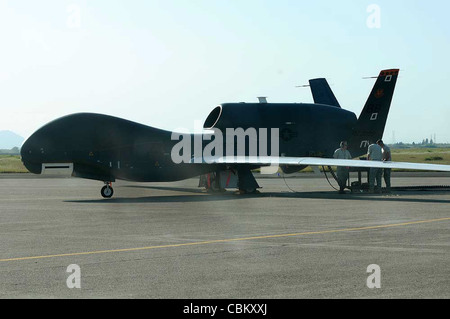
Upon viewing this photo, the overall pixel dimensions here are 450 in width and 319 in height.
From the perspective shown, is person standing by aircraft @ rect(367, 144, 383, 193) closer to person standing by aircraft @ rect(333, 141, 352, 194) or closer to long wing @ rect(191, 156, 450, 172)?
person standing by aircraft @ rect(333, 141, 352, 194)

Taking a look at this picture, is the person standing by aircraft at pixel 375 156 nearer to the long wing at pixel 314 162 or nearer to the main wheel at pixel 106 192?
the long wing at pixel 314 162

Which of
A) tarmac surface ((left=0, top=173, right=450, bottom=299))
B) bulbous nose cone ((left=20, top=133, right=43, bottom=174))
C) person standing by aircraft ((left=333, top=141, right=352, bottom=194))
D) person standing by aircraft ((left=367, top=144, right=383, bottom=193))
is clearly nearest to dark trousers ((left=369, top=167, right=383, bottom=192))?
person standing by aircraft ((left=367, top=144, right=383, bottom=193))

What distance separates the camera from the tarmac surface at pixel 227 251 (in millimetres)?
8250

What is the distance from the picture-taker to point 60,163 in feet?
84.2

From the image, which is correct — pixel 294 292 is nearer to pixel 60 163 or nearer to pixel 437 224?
pixel 437 224

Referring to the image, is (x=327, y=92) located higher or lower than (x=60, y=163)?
higher

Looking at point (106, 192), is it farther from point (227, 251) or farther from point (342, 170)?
point (227, 251)

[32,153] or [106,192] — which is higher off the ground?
[32,153]

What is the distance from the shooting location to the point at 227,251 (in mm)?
11391

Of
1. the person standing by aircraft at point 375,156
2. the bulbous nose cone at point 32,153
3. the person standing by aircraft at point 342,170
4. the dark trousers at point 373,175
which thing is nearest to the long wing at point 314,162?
the person standing by aircraft at point 342,170

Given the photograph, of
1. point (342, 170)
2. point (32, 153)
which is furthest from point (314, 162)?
point (32, 153)

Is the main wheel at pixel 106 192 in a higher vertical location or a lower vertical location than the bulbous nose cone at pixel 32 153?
lower

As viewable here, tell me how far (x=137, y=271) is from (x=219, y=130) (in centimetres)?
1994
